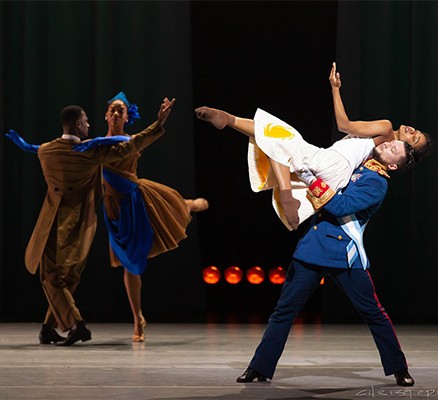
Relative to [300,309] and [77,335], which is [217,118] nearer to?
[300,309]

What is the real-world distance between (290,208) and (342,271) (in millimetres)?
364

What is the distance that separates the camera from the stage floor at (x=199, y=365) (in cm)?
366

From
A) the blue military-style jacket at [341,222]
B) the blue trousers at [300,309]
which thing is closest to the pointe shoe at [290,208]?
the blue military-style jacket at [341,222]

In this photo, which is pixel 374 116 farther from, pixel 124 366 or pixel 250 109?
pixel 124 366

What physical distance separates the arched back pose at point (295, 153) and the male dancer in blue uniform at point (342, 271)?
0.08 meters

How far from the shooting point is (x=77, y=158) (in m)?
5.18

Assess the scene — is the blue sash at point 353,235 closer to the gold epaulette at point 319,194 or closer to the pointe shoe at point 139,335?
the gold epaulette at point 319,194

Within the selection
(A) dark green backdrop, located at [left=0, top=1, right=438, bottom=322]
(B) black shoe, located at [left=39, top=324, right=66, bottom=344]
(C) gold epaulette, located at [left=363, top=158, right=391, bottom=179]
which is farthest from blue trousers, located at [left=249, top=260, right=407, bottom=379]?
(A) dark green backdrop, located at [left=0, top=1, right=438, bottom=322]

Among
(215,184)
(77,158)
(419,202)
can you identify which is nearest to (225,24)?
(215,184)

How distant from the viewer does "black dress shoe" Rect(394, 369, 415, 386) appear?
3.84 metres

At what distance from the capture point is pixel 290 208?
12.0 ft

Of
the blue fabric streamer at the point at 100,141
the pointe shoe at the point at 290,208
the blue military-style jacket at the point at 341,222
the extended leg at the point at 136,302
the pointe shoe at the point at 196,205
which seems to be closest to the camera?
the pointe shoe at the point at 290,208

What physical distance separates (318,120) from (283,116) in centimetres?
25

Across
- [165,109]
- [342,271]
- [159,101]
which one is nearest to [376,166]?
[342,271]
